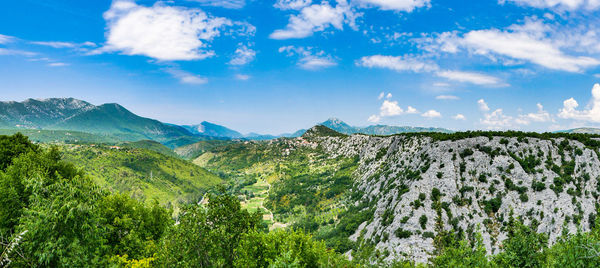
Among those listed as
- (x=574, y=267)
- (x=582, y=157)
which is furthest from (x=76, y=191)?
(x=582, y=157)

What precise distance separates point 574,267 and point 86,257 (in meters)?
31.1

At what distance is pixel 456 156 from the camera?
3118 inches

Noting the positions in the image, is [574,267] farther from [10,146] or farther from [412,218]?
[10,146]

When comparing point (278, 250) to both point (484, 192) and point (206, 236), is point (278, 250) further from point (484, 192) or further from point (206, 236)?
point (484, 192)

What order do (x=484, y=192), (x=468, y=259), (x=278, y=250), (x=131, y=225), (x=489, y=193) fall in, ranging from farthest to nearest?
1. (x=484, y=192)
2. (x=489, y=193)
3. (x=131, y=225)
4. (x=468, y=259)
5. (x=278, y=250)

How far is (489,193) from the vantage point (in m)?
70.1

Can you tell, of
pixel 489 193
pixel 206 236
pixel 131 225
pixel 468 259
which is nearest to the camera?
pixel 206 236

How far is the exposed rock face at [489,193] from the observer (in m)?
62.4

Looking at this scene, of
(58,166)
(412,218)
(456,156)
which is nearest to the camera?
(58,166)

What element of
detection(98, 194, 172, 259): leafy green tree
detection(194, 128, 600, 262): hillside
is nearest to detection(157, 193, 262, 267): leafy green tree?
detection(98, 194, 172, 259): leafy green tree

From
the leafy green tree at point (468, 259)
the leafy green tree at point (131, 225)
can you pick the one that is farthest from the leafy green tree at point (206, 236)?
the leafy green tree at point (468, 259)

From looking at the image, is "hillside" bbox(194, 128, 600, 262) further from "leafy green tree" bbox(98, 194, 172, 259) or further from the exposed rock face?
"leafy green tree" bbox(98, 194, 172, 259)

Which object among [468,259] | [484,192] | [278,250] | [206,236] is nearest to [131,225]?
[206,236]

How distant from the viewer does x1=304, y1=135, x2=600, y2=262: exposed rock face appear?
205 feet
